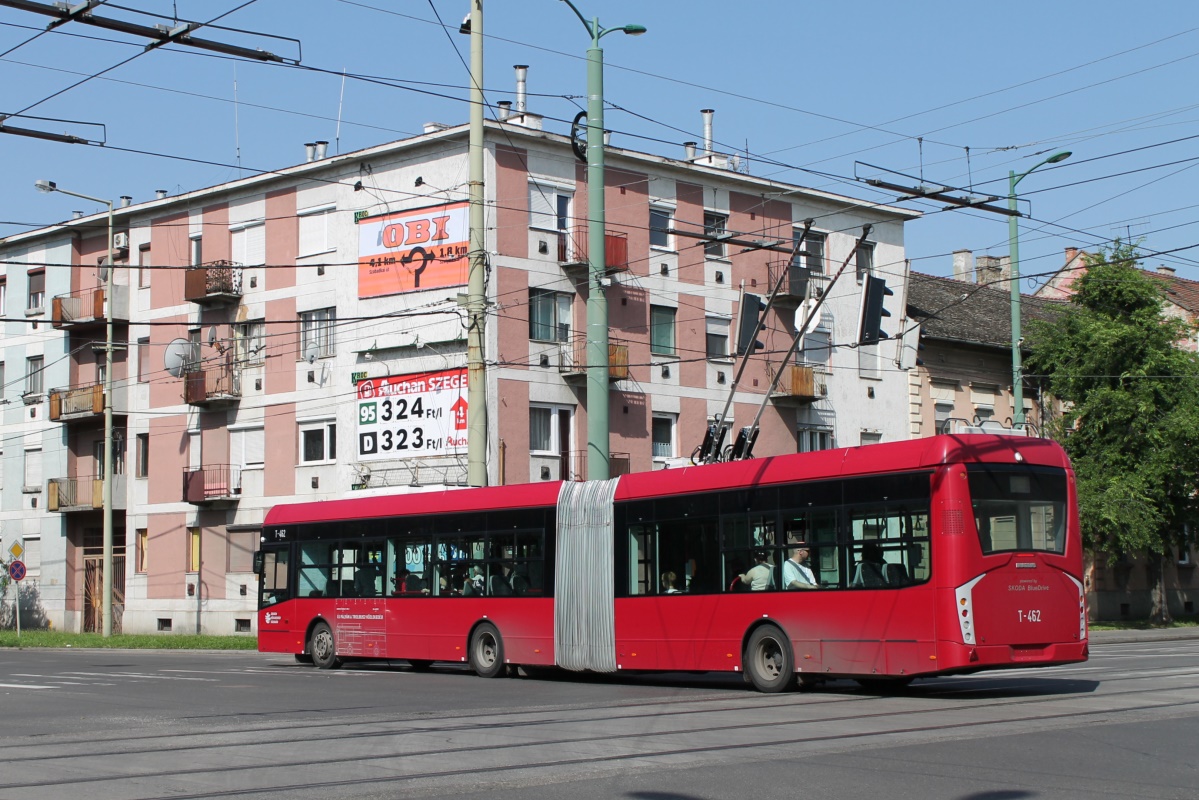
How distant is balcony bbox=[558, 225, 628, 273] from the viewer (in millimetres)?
38844

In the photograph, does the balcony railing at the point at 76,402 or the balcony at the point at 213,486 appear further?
the balcony railing at the point at 76,402

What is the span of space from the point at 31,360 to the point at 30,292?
2443mm

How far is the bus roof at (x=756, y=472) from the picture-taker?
16.4 metres

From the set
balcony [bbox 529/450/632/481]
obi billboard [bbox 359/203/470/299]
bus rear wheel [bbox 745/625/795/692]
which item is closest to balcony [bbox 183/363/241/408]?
obi billboard [bbox 359/203/470/299]

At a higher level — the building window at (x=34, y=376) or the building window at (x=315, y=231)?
the building window at (x=315, y=231)

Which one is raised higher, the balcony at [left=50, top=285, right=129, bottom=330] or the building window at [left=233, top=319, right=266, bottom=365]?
the balcony at [left=50, top=285, right=129, bottom=330]

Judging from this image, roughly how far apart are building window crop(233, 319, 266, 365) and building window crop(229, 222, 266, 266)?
73.5 inches

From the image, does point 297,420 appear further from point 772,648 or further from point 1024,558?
point 1024,558

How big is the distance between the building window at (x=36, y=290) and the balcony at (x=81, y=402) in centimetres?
337

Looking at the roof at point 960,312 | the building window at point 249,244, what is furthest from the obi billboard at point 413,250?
the roof at point 960,312

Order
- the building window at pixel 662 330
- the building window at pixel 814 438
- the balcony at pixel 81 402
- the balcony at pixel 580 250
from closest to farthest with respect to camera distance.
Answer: the balcony at pixel 580 250 < the building window at pixel 662 330 < the building window at pixel 814 438 < the balcony at pixel 81 402

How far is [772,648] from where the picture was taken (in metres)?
18.0

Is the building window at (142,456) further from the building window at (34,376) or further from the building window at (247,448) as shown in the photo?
the building window at (34,376)

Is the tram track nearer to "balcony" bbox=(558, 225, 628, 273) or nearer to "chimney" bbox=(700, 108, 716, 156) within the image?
"balcony" bbox=(558, 225, 628, 273)
